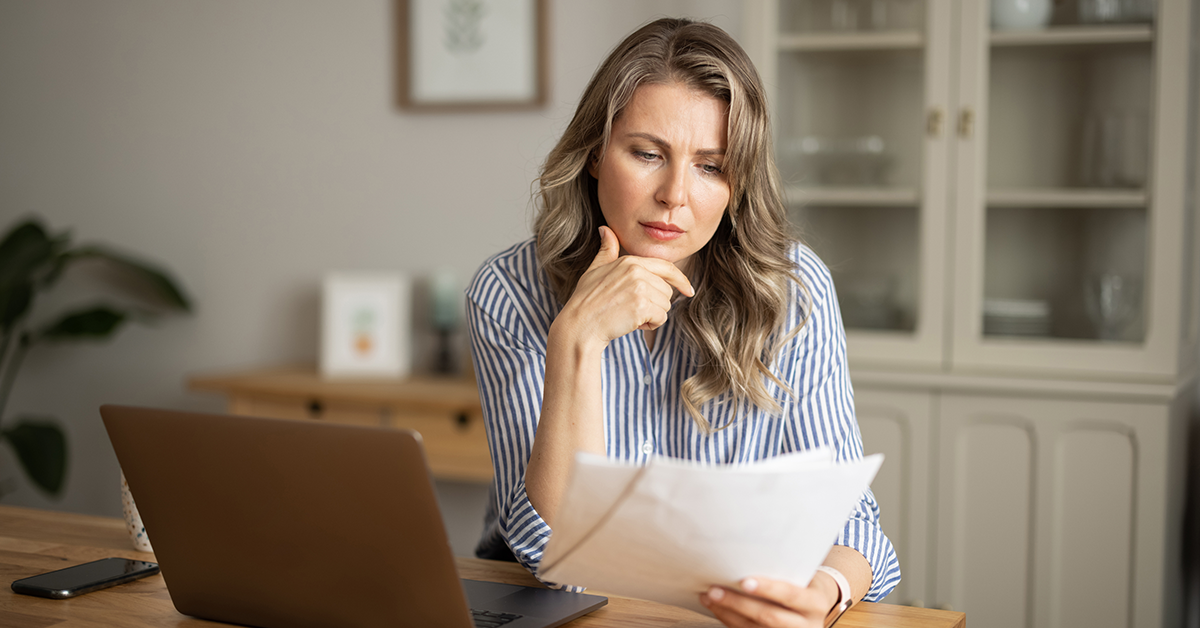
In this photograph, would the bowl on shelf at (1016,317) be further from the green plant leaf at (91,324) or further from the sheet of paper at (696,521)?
the green plant leaf at (91,324)

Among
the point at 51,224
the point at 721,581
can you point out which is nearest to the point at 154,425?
the point at 721,581

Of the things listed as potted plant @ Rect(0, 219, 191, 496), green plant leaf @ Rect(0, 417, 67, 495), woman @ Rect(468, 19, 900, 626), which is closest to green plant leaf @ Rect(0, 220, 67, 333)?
potted plant @ Rect(0, 219, 191, 496)

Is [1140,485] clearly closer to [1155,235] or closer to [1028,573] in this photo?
[1028,573]

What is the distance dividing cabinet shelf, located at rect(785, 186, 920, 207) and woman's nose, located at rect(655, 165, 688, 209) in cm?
116

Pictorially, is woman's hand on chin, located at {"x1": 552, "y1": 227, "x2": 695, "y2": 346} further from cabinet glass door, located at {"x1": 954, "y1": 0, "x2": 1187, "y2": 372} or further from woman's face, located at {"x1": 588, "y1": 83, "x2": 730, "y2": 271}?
cabinet glass door, located at {"x1": 954, "y1": 0, "x2": 1187, "y2": 372}

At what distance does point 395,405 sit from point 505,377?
51.5 inches

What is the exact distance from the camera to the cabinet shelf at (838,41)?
2322 millimetres

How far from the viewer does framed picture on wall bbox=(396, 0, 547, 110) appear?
2.83 m

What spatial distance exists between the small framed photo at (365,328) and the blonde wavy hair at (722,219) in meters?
1.54

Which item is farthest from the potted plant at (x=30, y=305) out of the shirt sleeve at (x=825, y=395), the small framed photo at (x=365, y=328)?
the shirt sleeve at (x=825, y=395)

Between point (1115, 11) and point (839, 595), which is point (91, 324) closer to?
point (839, 595)

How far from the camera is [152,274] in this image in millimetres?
3062

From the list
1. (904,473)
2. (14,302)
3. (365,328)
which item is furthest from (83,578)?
(14,302)

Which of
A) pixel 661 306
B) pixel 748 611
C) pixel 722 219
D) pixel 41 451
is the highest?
pixel 722 219
